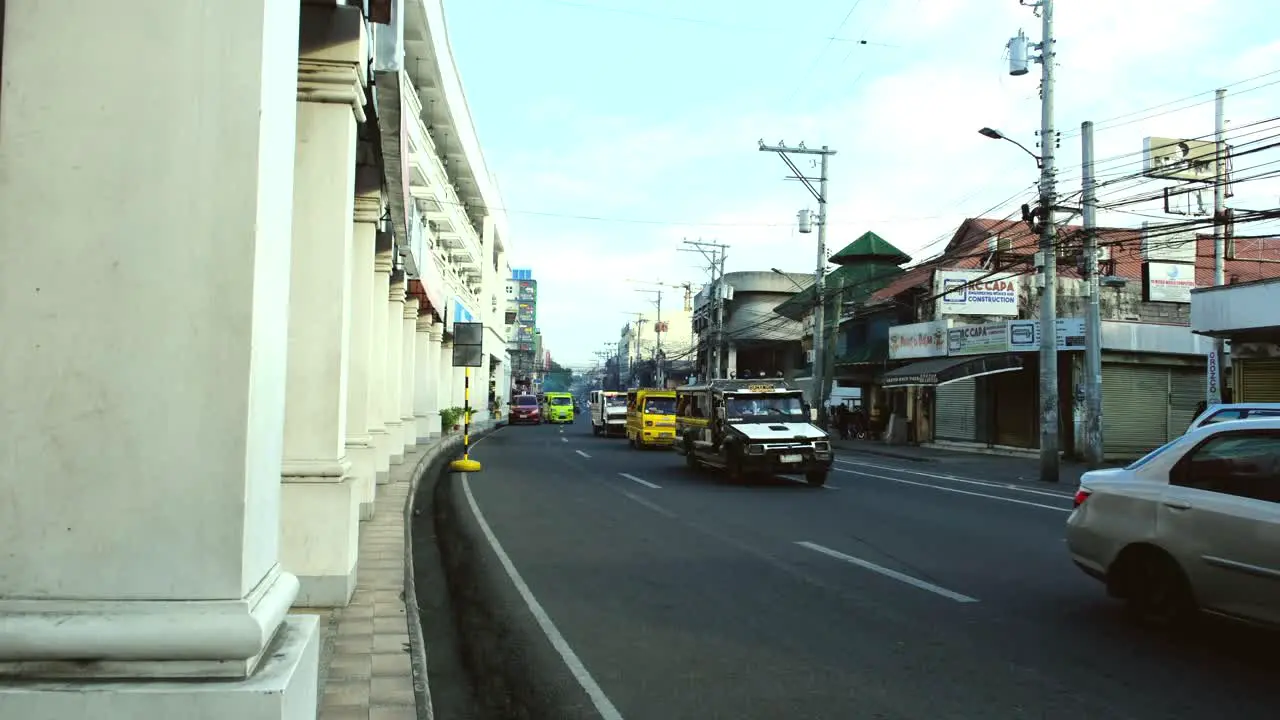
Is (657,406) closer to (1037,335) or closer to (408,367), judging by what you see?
(408,367)

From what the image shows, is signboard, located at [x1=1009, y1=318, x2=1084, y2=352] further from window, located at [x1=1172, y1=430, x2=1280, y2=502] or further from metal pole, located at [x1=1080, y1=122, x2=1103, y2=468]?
window, located at [x1=1172, y1=430, x2=1280, y2=502]

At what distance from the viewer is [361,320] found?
11242 millimetres

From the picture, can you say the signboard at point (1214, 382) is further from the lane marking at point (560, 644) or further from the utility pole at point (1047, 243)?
the lane marking at point (560, 644)

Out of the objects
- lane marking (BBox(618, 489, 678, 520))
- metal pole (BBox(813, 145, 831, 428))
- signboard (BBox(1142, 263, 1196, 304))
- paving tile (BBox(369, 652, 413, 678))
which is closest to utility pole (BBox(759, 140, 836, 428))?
metal pole (BBox(813, 145, 831, 428))

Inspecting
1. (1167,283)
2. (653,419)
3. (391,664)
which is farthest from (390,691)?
(1167,283)

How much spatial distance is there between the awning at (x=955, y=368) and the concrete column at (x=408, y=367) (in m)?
17.7

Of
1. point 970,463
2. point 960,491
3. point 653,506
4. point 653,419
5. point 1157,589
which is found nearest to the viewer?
point 1157,589

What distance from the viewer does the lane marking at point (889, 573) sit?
316 inches

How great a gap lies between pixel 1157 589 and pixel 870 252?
166 feet

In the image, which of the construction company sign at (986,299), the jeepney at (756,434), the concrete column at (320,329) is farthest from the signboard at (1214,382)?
the concrete column at (320,329)

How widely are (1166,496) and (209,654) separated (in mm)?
6351

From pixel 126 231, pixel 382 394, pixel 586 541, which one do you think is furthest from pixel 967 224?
pixel 126 231

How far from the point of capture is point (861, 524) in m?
12.6

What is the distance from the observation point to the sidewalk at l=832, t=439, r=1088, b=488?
76.4 ft
